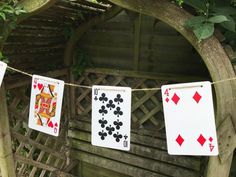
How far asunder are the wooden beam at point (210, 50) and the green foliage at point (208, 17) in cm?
9

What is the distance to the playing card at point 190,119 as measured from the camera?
1489mm

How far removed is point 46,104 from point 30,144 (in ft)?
3.18

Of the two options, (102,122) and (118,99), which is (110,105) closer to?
(118,99)

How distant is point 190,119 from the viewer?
5.06 ft

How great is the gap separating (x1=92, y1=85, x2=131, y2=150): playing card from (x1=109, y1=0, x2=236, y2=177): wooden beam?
582 millimetres

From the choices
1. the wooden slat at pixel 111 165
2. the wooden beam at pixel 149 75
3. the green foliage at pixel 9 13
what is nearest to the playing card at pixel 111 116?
the green foliage at pixel 9 13

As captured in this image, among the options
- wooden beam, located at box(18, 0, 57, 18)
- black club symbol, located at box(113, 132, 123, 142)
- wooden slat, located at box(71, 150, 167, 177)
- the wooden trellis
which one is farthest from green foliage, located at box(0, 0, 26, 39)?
wooden slat, located at box(71, 150, 167, 177)

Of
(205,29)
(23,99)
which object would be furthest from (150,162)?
(205,29)

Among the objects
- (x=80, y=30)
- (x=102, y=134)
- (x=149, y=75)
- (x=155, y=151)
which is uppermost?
(x=80, y=30)

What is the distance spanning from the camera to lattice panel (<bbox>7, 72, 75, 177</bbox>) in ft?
9.34

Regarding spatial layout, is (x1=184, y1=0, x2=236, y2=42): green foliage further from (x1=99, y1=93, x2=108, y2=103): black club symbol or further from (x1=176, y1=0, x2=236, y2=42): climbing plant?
(x1=99, y1=93, x2=108, y2=103): black club symbol

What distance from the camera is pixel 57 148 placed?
3.71 metres

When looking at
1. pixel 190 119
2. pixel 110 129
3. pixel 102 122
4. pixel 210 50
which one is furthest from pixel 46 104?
pixel 210 50

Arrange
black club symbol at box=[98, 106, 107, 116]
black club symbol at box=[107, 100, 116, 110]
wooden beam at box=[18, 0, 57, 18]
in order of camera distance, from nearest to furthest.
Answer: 1. wooden beam at box=[18, 0, 57, 18]
2. black club symbol at box=[107, 100, 116, 110]
3. black club symbol at box=[98, 106, 107, 116]
